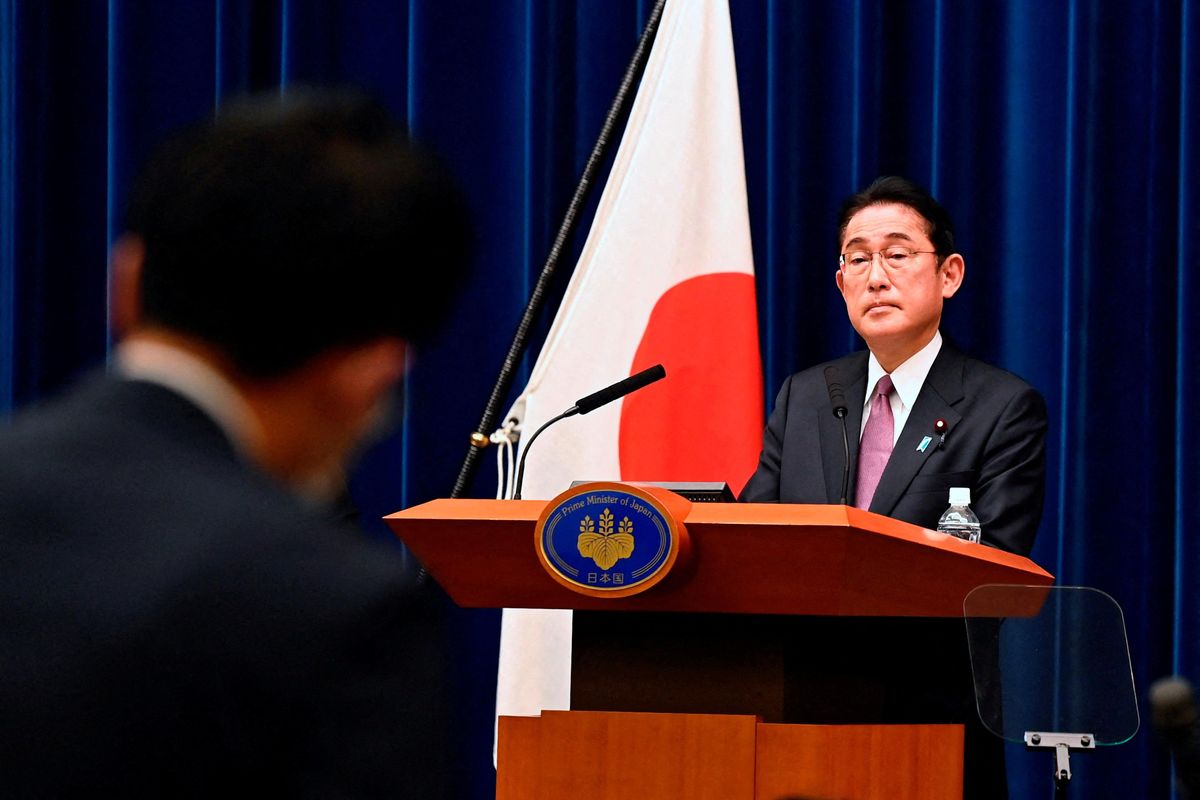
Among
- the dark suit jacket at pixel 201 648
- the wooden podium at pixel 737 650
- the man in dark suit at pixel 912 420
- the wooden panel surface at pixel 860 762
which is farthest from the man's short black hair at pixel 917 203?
the dark suit jacket at pixel 201 648

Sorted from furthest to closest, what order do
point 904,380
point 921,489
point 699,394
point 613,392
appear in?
point 699,394
point 904,380
point 921,489
point 613,392

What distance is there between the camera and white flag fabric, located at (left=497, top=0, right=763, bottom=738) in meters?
Answer: 3.46

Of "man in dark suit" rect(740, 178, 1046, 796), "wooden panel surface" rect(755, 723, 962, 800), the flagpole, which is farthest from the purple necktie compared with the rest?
the flagpole

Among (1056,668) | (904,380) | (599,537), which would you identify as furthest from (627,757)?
(904,380)

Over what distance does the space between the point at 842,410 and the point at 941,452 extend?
210 mm

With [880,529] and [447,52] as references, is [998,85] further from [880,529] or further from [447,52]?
[880,529]

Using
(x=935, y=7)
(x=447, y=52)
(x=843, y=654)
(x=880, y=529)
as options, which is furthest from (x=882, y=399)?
(x=447, y=52)

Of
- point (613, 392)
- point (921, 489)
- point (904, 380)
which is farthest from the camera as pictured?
point (904, 380)

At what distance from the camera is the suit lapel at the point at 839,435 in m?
2.83

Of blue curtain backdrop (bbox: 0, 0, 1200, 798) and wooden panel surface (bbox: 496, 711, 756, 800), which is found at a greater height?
blue curtain backdrop (bbox: 0, 0, 1200, 798)

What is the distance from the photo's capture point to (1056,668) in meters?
1.91

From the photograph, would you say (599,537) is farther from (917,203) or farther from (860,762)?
(917,203)

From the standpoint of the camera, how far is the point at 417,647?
634mm

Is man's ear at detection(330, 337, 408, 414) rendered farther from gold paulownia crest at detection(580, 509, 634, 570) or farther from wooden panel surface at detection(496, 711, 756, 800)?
wooden panel surface at detection(496, 711, 756, 800)
